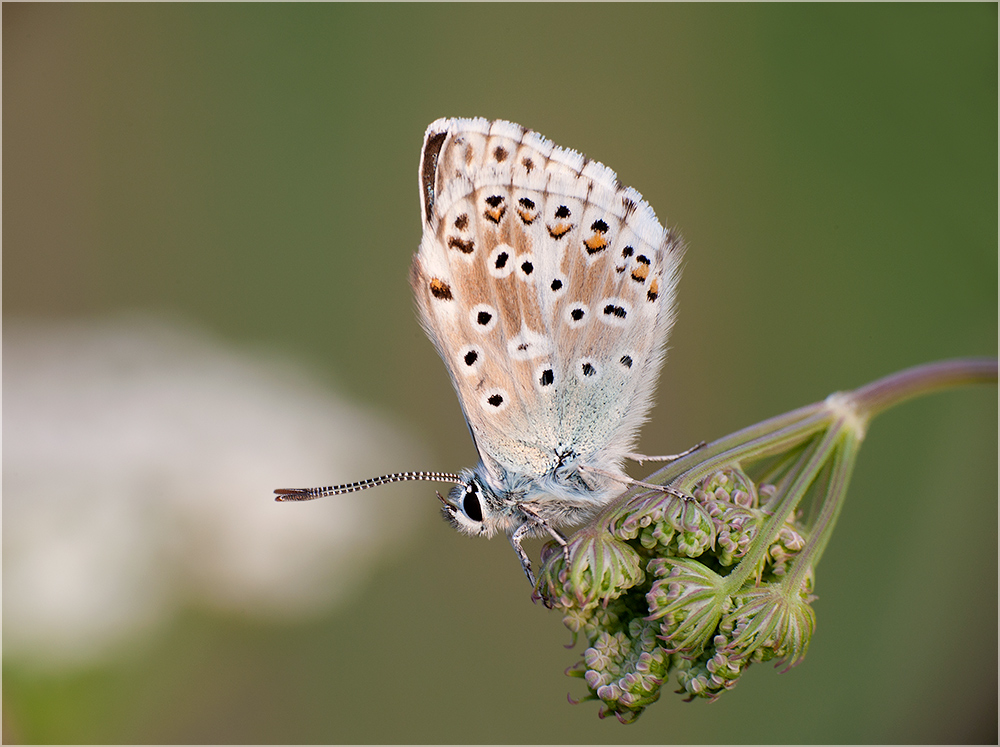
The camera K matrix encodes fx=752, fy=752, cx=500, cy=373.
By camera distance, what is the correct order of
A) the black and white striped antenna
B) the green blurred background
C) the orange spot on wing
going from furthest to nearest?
the green blurred background → the black and white striped antenna → the orange spot on wing

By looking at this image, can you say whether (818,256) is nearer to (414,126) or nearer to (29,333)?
(414,126)

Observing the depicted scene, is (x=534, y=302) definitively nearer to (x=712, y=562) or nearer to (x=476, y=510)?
(x=476, y=510)

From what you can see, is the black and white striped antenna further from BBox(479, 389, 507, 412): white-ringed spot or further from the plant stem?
the plant stem

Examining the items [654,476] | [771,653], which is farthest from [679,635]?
[654,476]

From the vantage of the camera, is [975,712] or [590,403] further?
[975,712]

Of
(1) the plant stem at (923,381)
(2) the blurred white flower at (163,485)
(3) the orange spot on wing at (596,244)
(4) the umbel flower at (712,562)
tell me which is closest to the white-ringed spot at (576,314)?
(3) the orange spot on wing at (596,244)

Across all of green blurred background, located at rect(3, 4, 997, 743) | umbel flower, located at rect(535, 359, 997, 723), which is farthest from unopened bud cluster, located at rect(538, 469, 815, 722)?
green blurred background, located at rect(3, 4, 997, 743)

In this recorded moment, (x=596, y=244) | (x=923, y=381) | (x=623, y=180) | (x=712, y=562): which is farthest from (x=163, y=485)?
(x=623, y=180)
